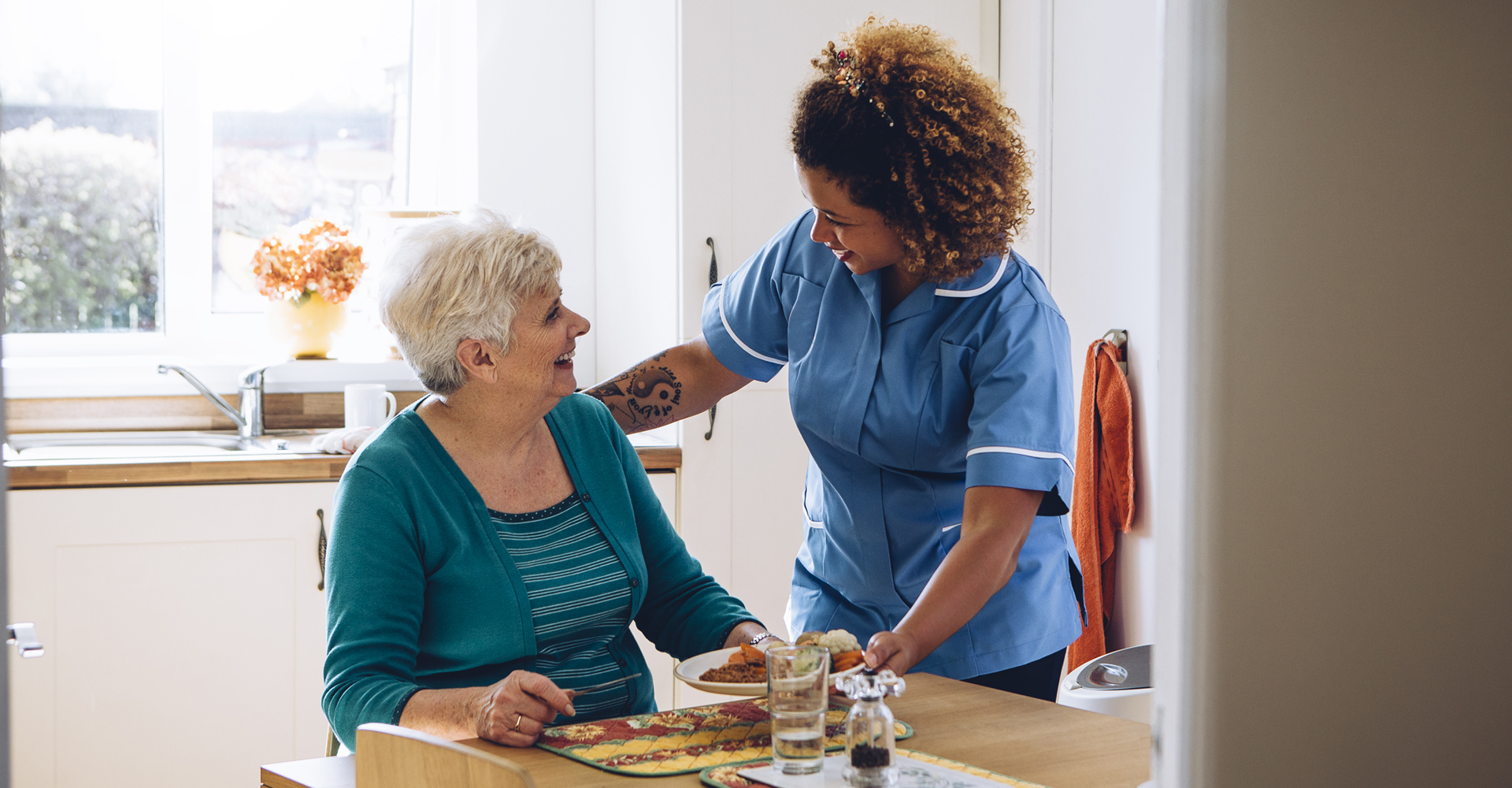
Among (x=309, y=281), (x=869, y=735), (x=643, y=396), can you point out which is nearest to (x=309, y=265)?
(x=309, y=281)

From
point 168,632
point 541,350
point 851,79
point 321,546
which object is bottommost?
point 168,632

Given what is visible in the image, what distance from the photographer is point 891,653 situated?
1.26 metres

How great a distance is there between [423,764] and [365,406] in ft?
6.56

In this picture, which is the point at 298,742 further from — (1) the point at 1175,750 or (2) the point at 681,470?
(1) the point at 1175,750

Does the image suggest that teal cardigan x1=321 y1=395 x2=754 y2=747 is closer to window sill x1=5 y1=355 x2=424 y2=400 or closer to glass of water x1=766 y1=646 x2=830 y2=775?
glass of water x1=766 y1=646 x2=830 y2=775

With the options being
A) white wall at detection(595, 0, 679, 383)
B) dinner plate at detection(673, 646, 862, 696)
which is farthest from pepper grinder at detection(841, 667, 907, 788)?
white wall at detection(595, 0, 679, 383)

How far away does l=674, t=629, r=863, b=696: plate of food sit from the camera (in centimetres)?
119

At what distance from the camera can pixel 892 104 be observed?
1.44 metres

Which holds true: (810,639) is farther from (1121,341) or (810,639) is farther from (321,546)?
(321,546)

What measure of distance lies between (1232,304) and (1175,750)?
0.29 feet

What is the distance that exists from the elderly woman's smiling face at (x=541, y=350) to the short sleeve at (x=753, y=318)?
26cm

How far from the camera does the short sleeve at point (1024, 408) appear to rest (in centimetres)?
142

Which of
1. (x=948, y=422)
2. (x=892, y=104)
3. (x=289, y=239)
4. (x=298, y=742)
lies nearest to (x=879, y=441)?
(x=948, y=422)

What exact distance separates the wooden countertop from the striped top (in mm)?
1178
